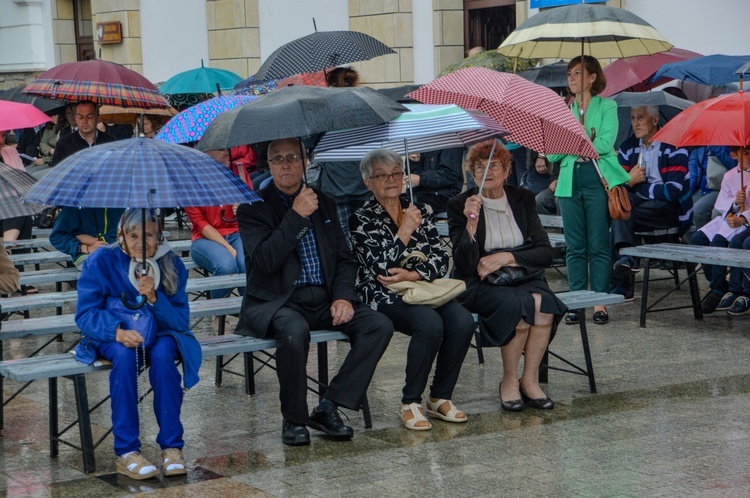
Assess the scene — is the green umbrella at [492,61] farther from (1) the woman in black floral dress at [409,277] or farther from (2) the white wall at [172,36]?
(2) the white wall at [172,36]

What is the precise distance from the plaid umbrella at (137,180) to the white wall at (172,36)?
50.0 ft

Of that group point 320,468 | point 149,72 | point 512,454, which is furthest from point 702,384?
point 149,72

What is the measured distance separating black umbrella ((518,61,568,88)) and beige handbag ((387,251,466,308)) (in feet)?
19.6

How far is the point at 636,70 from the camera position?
12.7 metres

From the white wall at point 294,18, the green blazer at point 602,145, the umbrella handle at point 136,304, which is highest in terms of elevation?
the white wall at point 294,18

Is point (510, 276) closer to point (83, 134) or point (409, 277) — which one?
point (409, 277)

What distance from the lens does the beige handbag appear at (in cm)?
709

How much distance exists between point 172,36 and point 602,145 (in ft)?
44.0

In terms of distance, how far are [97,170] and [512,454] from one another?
2464 mm

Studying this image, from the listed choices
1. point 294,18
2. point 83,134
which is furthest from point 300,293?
point 294,18

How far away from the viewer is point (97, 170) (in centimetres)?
599

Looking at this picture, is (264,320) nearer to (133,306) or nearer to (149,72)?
(133,306)

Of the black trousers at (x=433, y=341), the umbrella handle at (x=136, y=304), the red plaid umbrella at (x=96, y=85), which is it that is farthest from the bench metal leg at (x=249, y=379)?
the red plaid umbrella at (x=96, y=85)

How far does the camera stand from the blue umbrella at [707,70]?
1149 centimetres
